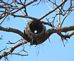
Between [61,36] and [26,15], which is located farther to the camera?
[61,36]

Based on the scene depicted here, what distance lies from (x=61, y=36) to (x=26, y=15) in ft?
2.51

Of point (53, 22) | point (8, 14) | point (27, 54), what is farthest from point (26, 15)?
point (27, 54)

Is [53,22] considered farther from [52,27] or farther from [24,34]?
[24,34]

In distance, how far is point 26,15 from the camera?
12.6 feet

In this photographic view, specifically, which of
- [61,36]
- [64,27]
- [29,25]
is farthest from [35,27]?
[64,27]

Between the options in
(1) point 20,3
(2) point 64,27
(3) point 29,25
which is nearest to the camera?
(1) point 20,3

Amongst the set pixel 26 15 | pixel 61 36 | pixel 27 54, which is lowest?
pixel 27 54

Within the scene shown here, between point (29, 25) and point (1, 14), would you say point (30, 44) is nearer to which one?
point (29, 25)

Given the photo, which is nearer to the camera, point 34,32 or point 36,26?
point 34,32

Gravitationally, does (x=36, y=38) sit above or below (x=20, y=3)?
below

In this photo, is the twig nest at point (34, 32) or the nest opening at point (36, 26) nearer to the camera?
the twig nest at point (34, 32)

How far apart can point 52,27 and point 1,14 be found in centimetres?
79

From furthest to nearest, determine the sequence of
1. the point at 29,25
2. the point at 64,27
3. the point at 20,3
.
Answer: the point at 29,25 → the point at 64,27 → the point at 20,3

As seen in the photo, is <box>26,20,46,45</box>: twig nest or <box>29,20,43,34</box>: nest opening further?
<box>29,20,43,34</box>: nest opening
